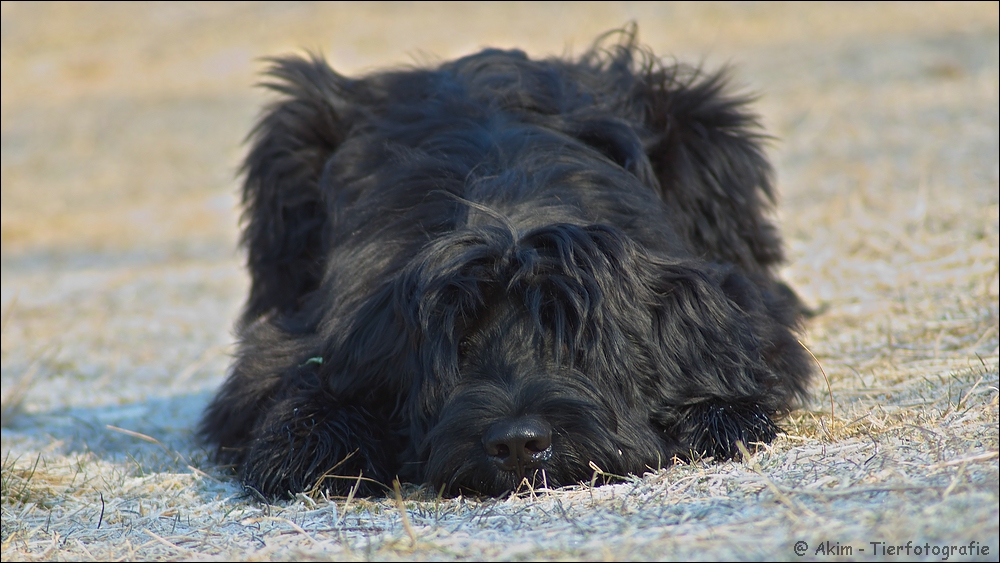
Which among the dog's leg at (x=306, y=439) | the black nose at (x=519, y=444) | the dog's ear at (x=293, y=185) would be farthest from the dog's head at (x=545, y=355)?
the dog's ear at (x=293, y=185)

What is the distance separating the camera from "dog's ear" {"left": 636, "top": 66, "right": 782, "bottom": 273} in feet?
18.7

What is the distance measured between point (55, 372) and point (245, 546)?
5.21 meters

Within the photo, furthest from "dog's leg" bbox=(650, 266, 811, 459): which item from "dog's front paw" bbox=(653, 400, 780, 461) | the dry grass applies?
the dry grass

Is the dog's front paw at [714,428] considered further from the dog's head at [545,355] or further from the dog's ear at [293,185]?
the dog's ear at [293,185]

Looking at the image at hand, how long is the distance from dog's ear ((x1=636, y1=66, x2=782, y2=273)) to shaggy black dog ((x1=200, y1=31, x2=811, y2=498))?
0.5 inches

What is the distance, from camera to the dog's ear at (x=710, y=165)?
5715 mm

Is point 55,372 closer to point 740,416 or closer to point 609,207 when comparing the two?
point 609,207

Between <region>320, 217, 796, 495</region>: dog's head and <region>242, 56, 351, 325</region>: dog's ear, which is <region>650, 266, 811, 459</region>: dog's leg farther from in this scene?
<region>242, 56, 351, 325</region>: dog's ear

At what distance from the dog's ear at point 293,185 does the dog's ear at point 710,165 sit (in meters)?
1.89

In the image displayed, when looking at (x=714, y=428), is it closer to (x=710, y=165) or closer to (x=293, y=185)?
(x=710, y=165)

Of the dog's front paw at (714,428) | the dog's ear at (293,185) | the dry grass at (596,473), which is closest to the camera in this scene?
the dry grass at (596,473)

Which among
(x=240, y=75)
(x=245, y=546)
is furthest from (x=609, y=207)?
(x=240, y=75)

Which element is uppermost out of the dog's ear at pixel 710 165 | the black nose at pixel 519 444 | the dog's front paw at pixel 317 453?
the dog's ear at pixel 710 165

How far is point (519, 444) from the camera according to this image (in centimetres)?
348
